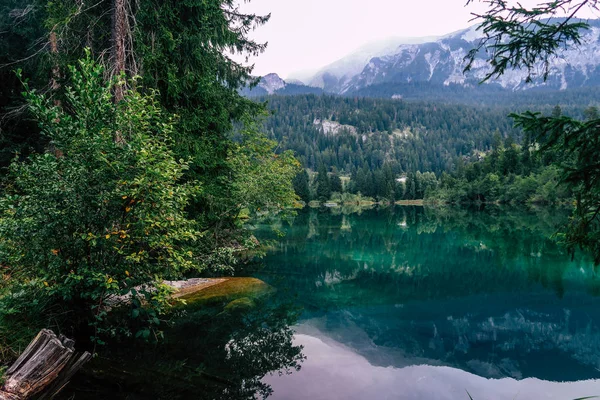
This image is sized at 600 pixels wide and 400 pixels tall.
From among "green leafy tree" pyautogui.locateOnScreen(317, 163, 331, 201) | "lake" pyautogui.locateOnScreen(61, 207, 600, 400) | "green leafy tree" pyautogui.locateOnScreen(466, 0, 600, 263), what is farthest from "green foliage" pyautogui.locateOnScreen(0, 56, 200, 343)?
"green leafy tree" pyautogui.locateOnScreen(317, 163, 331, 201)

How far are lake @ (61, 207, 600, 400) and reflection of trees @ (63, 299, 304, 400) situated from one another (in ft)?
0.10

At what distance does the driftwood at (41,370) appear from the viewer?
5715 mm

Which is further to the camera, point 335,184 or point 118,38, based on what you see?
point 335,184

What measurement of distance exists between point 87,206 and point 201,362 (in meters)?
4.16

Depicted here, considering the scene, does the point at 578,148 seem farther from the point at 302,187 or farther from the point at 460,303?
the point at 302,187

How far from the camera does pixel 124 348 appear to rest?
856 centimetres

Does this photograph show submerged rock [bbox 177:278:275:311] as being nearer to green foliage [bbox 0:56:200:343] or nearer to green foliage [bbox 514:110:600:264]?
green foliage [bbox 0:56:200:343]

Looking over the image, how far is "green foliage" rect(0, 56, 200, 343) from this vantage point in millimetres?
6766

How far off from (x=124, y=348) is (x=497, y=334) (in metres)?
10.6

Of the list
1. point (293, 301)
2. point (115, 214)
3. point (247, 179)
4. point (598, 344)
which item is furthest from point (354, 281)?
point (115, 214)

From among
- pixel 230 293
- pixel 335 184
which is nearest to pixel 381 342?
pixel 230 293

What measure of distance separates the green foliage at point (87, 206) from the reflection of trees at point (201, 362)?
36.5 inches

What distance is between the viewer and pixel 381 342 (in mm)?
10820

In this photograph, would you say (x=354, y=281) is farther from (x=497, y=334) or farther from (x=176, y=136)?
(x=176, y=136)
